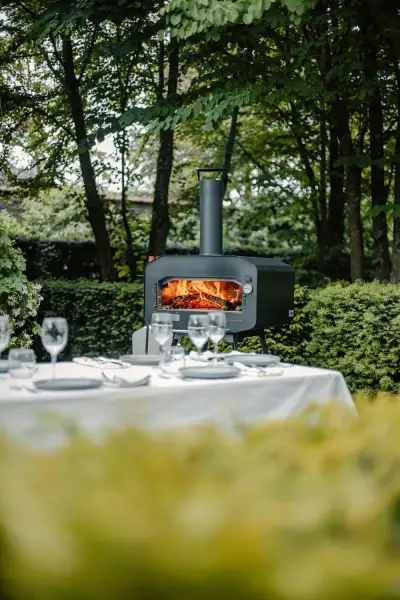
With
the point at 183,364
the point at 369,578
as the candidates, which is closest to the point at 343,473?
the point at 369,578

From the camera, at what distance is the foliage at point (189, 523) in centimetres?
57

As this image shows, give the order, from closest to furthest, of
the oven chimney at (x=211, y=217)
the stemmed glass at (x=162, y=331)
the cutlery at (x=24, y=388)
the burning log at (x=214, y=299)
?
the cutlery at (x=24, y=388), the stemmed glass at (x=162, y=331), the burning log at (x=214, y=299), the oven chimney at (x=211, y=217)

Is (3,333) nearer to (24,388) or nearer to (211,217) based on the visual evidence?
(24,388)

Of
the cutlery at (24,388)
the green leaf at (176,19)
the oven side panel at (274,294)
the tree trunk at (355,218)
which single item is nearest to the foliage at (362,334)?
the oven side panel at (274,294)

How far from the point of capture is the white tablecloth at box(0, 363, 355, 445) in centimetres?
262

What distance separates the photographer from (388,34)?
7.04 metres

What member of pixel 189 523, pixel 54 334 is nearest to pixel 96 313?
pixel 54 334

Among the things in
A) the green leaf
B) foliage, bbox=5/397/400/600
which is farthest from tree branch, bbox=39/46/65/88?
foliage, bbox=5/397/400/600

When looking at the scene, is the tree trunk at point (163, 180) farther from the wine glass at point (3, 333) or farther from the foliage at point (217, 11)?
the wine glass at point (3, 333)

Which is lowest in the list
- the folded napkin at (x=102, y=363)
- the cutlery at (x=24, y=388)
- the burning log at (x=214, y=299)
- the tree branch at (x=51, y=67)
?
the folded napkin at (x=102, y=363)

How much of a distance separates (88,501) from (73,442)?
176 mm

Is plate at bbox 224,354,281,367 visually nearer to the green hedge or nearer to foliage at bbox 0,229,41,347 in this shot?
the green hedge

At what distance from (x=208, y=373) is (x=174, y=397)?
0.24 meters

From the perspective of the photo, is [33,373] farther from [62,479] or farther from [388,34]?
[388,34]
